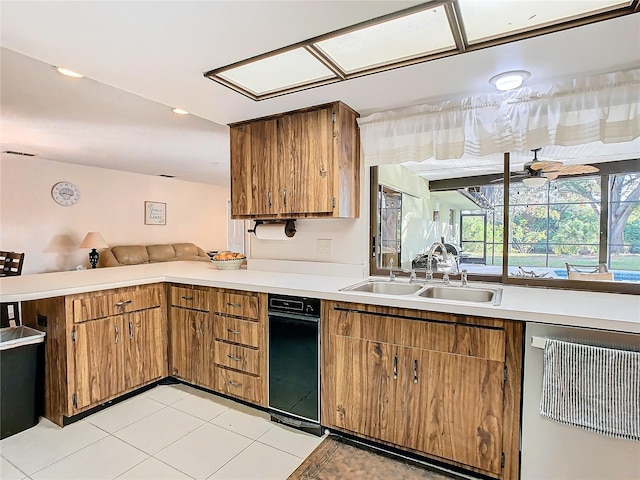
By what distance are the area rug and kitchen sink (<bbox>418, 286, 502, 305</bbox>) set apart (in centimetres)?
91

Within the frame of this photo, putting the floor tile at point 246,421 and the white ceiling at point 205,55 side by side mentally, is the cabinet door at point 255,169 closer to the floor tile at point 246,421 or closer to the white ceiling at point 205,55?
the white ceiling at point 205,55

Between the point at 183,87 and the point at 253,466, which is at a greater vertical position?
the point at 183,87

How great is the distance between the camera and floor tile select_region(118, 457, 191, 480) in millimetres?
1699

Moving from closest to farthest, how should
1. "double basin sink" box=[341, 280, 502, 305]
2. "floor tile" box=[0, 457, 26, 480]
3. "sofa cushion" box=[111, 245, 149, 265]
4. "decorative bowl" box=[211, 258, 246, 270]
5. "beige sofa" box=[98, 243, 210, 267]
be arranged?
"floor tile" box=[0, 457, 26, 480]
"double basin sink" box=[341, 280, 502, 305]
"decorative bowl" box=[211, 258, 246, 270]
"beige sofa" box=[98, 243, 210, 267]
"sofa cushion" box=[111, 245, 149, 265]

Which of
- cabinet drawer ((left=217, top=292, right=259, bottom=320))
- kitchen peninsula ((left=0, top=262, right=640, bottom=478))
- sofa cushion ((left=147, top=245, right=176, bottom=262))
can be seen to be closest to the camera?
kitchen peninsula ((left=0, top=262, right=640, bottom=478))

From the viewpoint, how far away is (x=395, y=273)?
8.09 ft

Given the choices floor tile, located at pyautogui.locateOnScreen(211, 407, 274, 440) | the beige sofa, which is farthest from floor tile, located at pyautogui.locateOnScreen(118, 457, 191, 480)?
the beige sofa

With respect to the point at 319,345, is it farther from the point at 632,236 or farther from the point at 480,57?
the point at 632,236

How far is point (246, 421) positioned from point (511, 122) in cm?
242

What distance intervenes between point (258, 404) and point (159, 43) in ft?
6.93

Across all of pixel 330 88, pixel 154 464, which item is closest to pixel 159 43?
pixel 330 88

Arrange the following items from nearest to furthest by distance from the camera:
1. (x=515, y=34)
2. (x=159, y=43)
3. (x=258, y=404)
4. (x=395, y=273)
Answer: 1. (x=515, y=34)
2. (x=159, y=43)
3. (x=258, y=404)
4. (x=395, y=273)

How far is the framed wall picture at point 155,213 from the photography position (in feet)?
21.4

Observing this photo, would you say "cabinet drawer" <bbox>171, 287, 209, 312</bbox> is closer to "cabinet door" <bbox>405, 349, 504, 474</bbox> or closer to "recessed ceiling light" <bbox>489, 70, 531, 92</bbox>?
"cabinet door" <bbox>405, 349, 504, 474</bbox>
